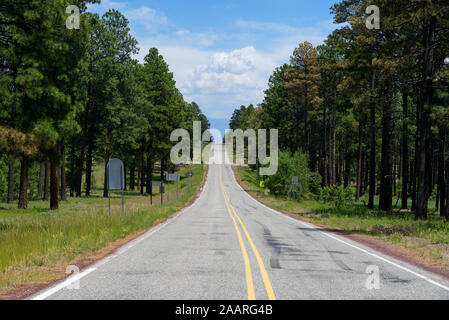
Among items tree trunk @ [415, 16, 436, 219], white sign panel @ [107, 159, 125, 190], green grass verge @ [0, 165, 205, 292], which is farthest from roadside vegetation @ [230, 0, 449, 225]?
green grass verge @ [0, 165, 205, 292]

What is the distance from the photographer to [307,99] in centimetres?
5366

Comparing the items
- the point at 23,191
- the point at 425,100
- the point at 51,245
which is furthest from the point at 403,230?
the point at 23,191

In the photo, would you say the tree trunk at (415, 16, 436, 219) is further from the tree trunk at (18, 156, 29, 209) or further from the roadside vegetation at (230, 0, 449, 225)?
the tree trunk at (18, 156, 29, 209)

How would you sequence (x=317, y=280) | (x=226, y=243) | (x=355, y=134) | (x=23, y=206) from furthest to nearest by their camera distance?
1. (x=355, y=134)
2. (x=23, y=206)
3. (x=226, y=243)
4. (x=317, y=280)

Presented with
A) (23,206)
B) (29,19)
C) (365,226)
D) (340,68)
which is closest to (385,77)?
(365,226)

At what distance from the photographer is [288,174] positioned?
47.2 m

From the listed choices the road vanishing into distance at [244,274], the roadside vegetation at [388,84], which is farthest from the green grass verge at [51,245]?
the roadside vegetation at [388,84]

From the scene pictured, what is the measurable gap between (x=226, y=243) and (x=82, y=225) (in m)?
6.44

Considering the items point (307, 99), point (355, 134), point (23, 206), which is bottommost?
point (23, 206)

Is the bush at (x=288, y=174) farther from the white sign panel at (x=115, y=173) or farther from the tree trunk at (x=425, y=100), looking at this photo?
the white sign panel at (x=115, y=173)

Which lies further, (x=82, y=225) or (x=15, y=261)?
(x=82, y=225)

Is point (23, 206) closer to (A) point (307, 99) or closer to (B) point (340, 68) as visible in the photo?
(B) point (340, 68)

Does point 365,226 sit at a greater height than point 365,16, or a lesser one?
lesser

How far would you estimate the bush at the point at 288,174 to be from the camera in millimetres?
45312
